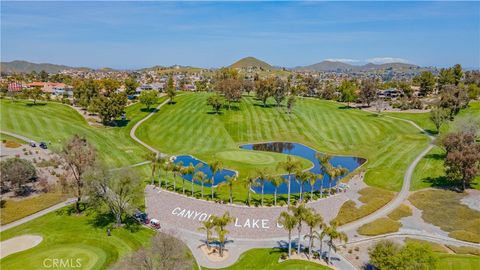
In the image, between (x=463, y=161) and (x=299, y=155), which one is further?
(x=299, y=155)

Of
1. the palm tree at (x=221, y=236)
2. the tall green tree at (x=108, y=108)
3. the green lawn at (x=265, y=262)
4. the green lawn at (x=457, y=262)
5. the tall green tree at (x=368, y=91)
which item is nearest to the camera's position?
the green lawn at (x=457, y=262)

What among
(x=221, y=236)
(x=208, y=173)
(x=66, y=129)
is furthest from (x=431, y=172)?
(x=66, y=129)

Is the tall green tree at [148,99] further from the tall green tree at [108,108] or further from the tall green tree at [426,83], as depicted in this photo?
the tall green tree at [426,83]

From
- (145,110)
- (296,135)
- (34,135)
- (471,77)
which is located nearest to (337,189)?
(296,135)

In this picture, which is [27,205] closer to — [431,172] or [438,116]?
[431,172]

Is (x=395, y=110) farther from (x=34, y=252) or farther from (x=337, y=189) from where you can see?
(x=34, y=252)

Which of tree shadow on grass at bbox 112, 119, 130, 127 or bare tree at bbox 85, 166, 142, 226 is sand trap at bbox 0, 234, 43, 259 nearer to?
bare tree at bbox 85, 166, 142, 226

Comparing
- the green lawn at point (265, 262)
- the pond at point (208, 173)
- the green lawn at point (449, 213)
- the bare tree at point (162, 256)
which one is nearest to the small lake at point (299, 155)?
the pond at point (208, 173)
